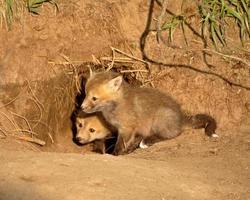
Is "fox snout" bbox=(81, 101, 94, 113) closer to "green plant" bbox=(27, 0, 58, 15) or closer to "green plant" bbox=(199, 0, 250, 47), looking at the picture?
"green plant" bbox=(27, 0, 58, 15)

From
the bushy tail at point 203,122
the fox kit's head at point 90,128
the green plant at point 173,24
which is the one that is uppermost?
the green plant at point 173,24

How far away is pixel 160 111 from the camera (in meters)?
7.25

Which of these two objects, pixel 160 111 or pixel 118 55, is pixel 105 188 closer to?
pixel 160 111

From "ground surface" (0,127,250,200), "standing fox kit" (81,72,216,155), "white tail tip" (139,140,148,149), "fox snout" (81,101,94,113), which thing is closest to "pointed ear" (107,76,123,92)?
"standing fox kit" (81,72,216,155)

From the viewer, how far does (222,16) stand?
7641mm

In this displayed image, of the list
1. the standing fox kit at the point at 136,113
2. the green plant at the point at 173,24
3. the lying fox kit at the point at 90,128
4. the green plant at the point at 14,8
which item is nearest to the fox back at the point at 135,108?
the standing fox kit at the point at 136,113

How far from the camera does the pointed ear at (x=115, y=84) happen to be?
7.06 m

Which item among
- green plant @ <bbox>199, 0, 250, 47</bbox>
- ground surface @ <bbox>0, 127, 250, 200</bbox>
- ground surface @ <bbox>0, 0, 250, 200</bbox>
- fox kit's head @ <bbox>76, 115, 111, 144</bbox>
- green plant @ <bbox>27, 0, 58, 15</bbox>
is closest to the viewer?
ground surface @ <bbox>0, 127, 250, 200</bbox>

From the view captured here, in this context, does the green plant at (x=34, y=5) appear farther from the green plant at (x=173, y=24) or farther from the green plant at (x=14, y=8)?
the green plant at (x=173, y=24)

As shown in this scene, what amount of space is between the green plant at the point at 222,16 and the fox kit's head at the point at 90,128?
178 centimetres

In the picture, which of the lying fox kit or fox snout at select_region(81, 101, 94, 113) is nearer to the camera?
fox snout at select_region(81, 101, 94, 113)

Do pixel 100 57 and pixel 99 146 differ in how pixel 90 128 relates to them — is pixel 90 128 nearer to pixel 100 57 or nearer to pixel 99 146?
pixel 99 146

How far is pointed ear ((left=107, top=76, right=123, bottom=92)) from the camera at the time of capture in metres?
7.06

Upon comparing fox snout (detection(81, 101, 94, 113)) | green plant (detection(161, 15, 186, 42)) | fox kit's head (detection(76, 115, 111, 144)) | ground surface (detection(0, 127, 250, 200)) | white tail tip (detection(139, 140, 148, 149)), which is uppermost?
green plant (detection(161, 15, 186, 42))
